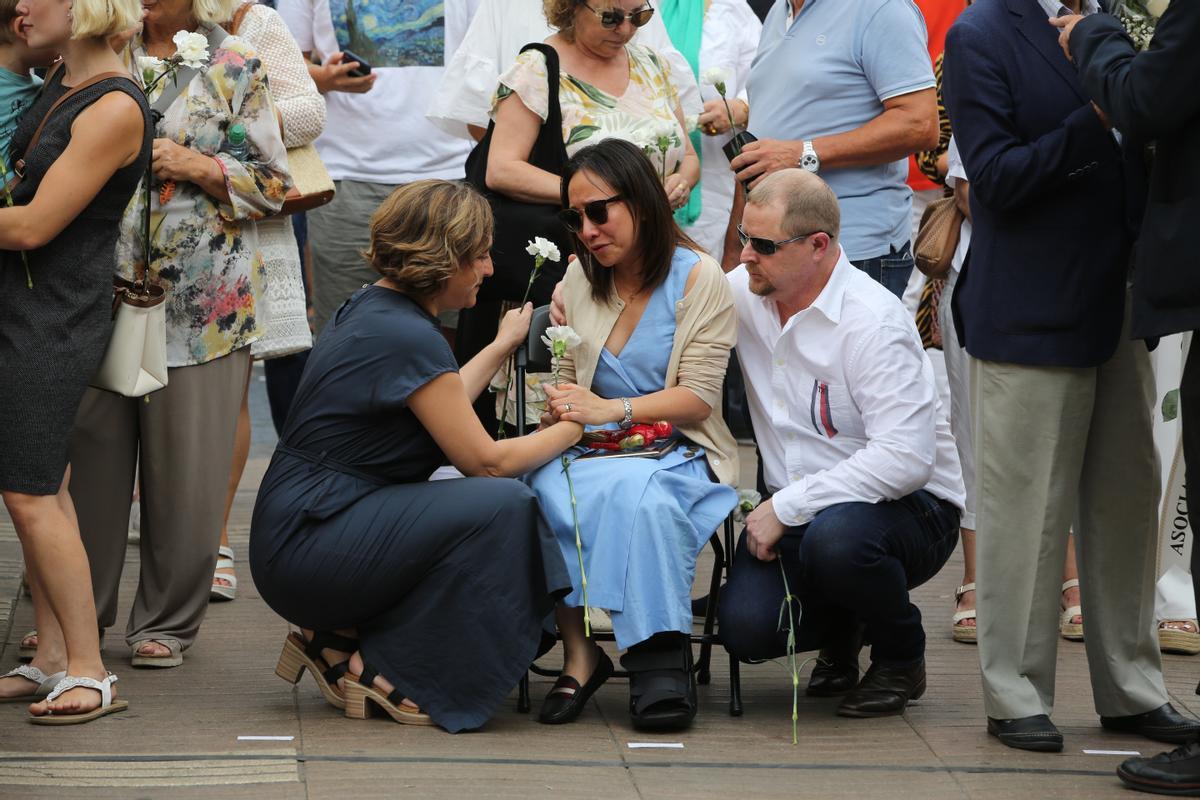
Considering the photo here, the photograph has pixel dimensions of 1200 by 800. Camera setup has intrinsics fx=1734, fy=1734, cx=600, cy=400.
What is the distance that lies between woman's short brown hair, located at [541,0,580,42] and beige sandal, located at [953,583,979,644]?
7.28 ft

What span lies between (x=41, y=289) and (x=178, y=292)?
65cm

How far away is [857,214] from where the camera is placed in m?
5.57

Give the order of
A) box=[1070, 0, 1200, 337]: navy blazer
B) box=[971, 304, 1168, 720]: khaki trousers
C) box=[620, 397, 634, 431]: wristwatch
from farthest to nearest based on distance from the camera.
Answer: box=[620, 397, 634, 431]: wristwatch → box=[971, 304, 1168, 720]: khaki trousers → box=[1070, 0, 1200, 337]: navy blazer

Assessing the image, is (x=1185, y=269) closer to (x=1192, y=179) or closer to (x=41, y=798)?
(x=1192, y=179)

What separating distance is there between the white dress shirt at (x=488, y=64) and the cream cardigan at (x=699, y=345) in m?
1.21

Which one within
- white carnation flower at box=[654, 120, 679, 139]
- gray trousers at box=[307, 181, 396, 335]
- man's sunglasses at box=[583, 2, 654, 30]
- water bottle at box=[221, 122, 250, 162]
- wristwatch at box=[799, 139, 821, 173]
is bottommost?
gray trousers at box=[307, 181, 396, 335]

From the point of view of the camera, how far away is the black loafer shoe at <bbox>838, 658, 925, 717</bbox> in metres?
4.68

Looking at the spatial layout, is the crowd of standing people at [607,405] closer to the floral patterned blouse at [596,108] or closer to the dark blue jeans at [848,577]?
the dark blue jeans at [848,577]

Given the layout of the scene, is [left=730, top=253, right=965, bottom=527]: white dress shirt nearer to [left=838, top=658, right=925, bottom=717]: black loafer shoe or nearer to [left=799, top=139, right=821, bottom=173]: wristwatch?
[left=838, top=658, right=925, bottom=717]: black loafer shoe

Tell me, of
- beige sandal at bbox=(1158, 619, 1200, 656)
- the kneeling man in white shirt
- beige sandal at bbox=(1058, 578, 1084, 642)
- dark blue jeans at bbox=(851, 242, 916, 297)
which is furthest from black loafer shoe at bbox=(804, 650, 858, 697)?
dark blue jeans at bbox=(851, 242, 916, 297)

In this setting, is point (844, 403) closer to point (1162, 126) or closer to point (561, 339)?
point (561, 339)

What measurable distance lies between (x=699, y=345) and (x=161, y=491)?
1661mm

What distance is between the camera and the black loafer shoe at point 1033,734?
14.2ft

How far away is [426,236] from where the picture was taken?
449 centimetres
